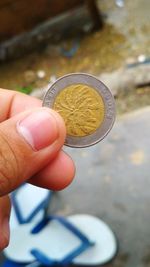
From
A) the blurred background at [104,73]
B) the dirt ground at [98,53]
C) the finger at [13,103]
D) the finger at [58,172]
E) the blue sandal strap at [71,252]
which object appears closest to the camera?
the finger at [58,172]

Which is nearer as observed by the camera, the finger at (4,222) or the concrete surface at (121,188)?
the finger at (4,222)

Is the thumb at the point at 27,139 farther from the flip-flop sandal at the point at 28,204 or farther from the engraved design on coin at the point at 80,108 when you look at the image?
the flip-flop sandal at the point at 28,204

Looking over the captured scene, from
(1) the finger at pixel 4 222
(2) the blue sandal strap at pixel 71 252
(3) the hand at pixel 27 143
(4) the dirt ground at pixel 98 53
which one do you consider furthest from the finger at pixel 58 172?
(4) the dirt ground at pixel 98 53

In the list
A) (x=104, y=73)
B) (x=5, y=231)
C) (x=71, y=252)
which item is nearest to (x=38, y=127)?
(x=5, y=231)

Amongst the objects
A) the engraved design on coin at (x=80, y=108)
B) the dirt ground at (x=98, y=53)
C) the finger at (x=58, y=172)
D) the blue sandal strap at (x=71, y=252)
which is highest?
the dirt ground at (x=98, y=53)

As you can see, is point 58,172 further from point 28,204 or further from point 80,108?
point 28,204

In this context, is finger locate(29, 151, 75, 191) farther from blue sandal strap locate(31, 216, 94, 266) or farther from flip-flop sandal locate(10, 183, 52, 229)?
flip-flop sandal locate(10, 183, 52, 229)
